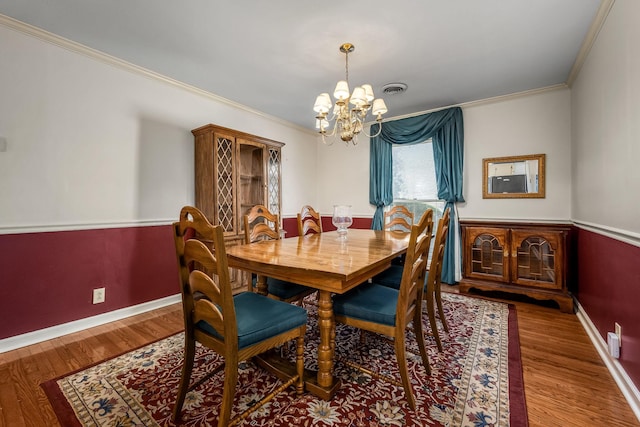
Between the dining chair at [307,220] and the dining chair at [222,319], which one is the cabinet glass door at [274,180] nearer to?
the dining chair at [307,220]

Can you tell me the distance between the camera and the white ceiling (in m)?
1.85

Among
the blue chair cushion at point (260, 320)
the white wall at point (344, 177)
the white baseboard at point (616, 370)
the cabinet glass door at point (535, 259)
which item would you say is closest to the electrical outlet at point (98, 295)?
the blue chair cushion at point (260, 320)

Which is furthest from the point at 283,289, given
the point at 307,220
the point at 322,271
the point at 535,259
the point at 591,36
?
the point at 591,36

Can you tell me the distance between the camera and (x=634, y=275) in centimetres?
147

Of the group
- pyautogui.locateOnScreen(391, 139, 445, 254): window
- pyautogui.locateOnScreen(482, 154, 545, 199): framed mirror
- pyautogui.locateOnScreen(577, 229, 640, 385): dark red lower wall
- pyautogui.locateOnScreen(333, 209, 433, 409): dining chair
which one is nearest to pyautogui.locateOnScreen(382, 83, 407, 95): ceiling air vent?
pyautogui.locateOnScreen(391, 139, 445, 254): window

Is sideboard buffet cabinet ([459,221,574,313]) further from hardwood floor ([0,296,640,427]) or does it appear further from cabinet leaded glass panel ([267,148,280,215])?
cabinet leaded glass panel ([267,148,280,215])

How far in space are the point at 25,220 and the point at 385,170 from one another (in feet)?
12.8

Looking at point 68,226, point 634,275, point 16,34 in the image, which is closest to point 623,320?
point 634,275

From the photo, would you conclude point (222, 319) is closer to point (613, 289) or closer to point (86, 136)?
point (86, 136)

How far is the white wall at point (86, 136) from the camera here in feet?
6.64

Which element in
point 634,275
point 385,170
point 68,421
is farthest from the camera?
point 385,170

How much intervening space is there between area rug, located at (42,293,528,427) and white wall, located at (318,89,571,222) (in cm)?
180

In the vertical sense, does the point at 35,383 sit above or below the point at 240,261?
below

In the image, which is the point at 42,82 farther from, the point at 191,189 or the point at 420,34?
the point at 420,34
